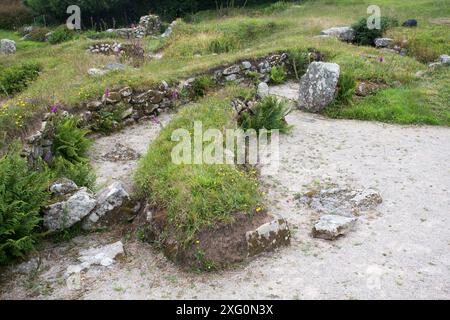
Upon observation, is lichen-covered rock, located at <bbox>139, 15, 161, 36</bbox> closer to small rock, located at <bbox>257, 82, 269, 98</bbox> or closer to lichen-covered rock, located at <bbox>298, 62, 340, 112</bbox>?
small rock, located at <bbox>257, 82, 269, 98</bbox>

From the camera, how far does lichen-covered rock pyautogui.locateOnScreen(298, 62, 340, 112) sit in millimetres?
14602

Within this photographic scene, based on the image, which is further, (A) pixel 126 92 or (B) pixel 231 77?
(B) pixel 231 77

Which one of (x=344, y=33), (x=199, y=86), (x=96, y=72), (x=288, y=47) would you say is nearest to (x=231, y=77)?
(x=199, y=86)

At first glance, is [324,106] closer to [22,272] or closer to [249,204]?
[249,204]

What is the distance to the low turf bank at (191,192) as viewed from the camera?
25.4 feet

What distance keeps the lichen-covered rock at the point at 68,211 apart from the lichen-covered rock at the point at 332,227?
4209 mm

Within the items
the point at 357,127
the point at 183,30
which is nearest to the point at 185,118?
the point at 357,127

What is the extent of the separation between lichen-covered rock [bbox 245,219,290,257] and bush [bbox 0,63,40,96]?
549 inches

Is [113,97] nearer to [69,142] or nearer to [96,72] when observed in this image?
[69,142]

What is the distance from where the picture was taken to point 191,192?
8.27 m

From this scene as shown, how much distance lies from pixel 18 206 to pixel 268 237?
13.9 feet

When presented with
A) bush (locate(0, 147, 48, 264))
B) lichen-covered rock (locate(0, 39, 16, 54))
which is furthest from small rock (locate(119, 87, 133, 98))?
lichen-covered rock (locate(0, 39, 16, 54))

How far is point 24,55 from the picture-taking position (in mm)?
22812

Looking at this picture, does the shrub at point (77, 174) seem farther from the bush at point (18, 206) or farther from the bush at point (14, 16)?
the bush at point (14, 16)
